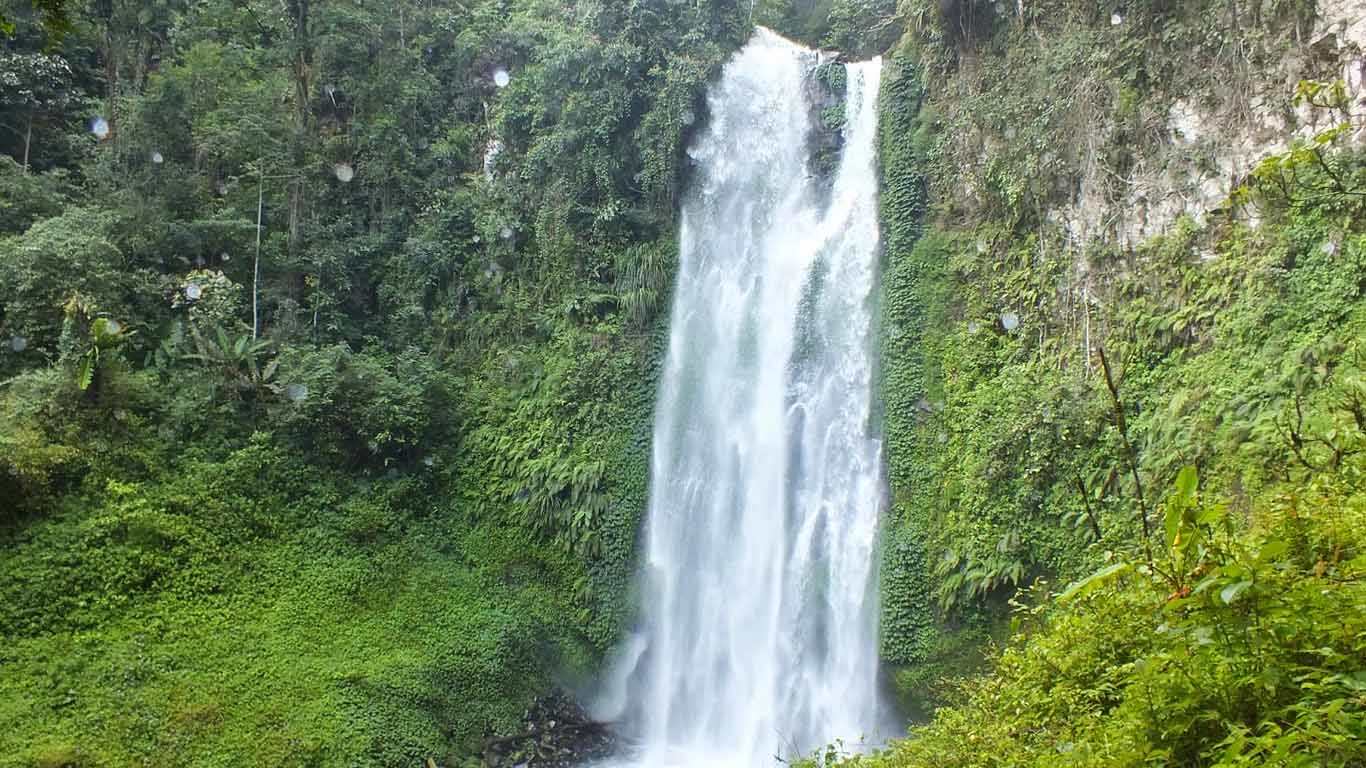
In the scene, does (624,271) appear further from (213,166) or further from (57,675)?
(57,675)

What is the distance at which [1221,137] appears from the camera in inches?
367

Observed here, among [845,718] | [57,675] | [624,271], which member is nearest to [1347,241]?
[845,718]

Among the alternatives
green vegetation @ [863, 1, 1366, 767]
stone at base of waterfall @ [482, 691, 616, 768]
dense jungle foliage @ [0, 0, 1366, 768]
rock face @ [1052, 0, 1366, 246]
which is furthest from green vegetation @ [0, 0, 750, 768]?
rock face @ [1052, 0, 1366, 246]

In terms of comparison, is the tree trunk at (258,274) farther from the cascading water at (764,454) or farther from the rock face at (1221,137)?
the rock face at (1221,137)

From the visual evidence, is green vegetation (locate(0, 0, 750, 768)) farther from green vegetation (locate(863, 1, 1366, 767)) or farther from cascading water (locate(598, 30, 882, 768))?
green vegetation (locate(863, 1, 1366, 767))

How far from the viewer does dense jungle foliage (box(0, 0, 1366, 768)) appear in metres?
8.66

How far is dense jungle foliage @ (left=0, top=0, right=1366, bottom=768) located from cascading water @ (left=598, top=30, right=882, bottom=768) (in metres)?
0.55

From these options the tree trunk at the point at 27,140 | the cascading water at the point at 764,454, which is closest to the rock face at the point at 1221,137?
the cascading water at the point at 764,454

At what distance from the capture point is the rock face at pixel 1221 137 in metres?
8.16

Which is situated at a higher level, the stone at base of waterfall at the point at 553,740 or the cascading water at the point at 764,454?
the cascading water at the point at 764,454

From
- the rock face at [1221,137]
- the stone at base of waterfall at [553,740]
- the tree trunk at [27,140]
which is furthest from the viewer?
the tree trunk at [27,140]

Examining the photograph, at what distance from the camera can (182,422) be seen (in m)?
13.0

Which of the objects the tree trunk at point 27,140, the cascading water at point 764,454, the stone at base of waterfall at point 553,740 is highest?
the tree trunk at point 27,140

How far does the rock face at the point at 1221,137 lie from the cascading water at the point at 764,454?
12.9 ft
